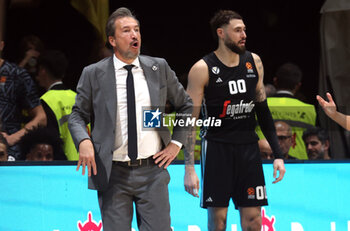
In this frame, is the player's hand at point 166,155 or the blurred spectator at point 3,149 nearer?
the player's hand at point 166,155

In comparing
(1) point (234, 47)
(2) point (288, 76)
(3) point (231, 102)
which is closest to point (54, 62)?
(1) point (234, 47)

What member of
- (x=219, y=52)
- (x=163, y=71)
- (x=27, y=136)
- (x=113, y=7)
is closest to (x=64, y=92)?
(x=27, y=136)

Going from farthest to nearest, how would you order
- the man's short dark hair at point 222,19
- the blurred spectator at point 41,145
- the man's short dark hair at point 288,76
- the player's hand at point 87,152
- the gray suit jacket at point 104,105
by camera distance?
1. the man's short dark hair at point 288,76
2. the blurred spectator at point 41,145
3. the man's short dark hair at point 222,19
4. the gray suit jacket at point 104,105
5. the player's hand at point 87,152

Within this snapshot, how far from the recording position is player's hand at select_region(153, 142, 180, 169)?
4.32 m

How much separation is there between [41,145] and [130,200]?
2270mm

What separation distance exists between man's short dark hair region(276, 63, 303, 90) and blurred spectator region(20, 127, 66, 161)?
2272 millimetres

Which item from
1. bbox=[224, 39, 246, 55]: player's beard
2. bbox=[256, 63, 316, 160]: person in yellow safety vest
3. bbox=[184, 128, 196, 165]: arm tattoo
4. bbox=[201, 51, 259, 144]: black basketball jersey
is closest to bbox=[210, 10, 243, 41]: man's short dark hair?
bbox=[224, 39, 246, 55]: player's beard

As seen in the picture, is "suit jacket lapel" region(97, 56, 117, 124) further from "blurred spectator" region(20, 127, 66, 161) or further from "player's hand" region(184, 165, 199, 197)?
"blurred spectator" region(20, 127, 66, 161)

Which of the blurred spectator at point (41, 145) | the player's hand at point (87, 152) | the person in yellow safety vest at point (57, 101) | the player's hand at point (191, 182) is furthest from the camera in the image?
the person in yellow safety vest at point (57, 101)

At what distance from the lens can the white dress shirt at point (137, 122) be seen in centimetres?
429

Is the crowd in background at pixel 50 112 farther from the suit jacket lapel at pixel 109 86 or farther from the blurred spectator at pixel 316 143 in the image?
the suit jacket lapel at pixel 109 86

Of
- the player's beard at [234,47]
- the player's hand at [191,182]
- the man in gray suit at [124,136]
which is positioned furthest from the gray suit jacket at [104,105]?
the player's beard at [234,47]

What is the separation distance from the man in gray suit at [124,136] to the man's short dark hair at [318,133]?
232cm

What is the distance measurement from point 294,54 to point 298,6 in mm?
491
